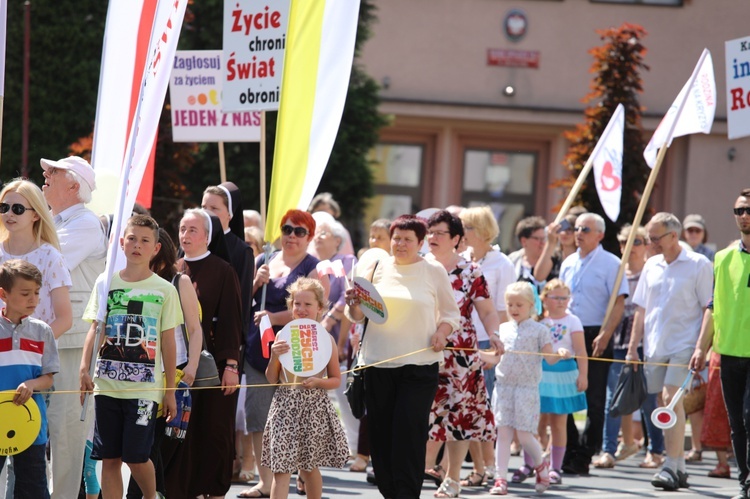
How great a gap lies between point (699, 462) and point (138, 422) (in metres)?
7.03

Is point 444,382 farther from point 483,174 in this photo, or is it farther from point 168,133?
point 483,174

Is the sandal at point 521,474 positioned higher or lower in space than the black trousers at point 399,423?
lower

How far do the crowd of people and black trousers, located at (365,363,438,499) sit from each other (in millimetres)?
12

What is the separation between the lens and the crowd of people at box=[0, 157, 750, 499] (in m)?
6.98

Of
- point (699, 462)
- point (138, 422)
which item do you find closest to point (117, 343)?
point (138, 422)

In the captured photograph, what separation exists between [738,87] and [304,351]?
511 cm

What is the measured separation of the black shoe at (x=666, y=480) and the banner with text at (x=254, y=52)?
4.09 metres

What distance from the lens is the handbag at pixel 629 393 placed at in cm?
1031

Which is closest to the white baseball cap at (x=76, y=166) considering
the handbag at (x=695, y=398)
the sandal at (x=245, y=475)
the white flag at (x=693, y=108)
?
the sandal at (x=245, y=475)

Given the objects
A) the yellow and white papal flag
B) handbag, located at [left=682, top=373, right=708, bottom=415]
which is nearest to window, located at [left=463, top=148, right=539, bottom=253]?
handbag, located at [left=682, top=373, right=708, bottom=415]

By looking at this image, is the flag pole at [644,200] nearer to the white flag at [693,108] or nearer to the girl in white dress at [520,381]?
the white flag at [693,108]

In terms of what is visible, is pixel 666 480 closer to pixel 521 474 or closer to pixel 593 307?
pixel 521 474

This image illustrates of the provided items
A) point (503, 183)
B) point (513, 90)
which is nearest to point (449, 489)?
point (513, 90)

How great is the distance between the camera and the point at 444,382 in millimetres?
9406
